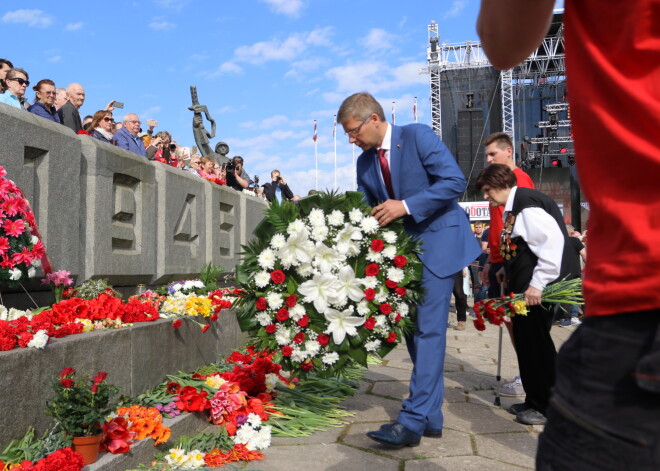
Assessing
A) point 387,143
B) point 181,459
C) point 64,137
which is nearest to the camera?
point 181,459

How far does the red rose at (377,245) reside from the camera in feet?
12.4

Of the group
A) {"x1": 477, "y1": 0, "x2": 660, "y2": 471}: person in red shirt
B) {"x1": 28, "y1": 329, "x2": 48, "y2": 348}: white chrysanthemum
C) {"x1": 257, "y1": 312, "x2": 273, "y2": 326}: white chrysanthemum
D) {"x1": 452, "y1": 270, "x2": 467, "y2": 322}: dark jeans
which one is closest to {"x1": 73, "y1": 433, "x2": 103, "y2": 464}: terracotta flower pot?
{"x1": 28, "y1": 329, "x2": 48, "y2": 348}: white chrysanthemum

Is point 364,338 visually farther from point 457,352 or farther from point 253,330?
point 457,352

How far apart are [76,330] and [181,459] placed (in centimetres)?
93

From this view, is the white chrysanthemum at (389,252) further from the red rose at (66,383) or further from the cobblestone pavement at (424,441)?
the red rose at (66,383)

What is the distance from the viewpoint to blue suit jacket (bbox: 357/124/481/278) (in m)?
3.91

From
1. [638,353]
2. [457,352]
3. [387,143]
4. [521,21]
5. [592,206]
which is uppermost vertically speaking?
[387,143]

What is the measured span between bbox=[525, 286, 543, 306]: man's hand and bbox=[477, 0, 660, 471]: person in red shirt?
3358 millimetres

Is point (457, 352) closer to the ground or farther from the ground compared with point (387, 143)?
closer to the ground

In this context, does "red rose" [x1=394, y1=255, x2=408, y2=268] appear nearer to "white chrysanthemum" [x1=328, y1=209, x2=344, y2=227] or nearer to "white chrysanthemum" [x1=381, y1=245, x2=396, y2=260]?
"white chrysanthemum" [x1=381, y1=245, x2=396, y2=260]

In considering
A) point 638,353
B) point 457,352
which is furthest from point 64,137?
point 457,352

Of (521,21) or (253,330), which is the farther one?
(253,330)

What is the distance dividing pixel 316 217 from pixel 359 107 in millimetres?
725

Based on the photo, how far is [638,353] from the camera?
0.93 metres
